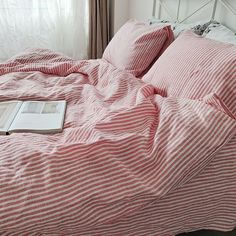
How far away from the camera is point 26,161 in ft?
2.26

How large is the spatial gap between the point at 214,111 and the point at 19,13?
226cm

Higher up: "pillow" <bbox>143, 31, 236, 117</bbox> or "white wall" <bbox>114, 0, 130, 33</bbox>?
"pillow" <bbox>143, 31, 236, 117</bbox>

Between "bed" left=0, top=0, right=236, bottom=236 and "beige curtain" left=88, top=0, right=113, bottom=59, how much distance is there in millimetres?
1722

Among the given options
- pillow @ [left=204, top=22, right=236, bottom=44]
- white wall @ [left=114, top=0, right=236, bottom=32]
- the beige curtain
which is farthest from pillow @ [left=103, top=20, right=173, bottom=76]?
the beige curtain

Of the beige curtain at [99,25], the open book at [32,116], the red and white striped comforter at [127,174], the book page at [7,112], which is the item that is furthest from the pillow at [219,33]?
the beige curtain at [99,25]

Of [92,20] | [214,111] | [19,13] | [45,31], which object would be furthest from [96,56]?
[214,111]

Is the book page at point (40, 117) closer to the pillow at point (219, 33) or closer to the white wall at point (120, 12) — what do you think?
the pillow at point (219, 33)

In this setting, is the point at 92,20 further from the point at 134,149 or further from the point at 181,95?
the point at 134,149

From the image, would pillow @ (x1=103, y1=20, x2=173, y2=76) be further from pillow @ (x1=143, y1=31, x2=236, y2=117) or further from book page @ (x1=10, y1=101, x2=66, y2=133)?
book page @ (x1=10, y1=101, x2=66, y2=133)

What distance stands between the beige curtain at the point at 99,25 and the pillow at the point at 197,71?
5.10ft

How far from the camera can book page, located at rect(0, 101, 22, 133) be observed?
3.04 ft

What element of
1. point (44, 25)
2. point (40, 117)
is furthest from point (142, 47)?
point (44, 25)

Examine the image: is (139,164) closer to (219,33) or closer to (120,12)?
(219,33)

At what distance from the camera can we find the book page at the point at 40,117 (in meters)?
0.91
